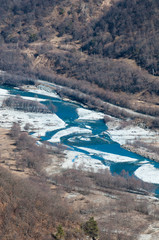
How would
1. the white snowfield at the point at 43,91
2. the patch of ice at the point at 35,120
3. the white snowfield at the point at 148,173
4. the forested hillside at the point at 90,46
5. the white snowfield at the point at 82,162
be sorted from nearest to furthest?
the white snowfield at the point at 148,173 → the white snowfield at the point at 82,162 → the patch of ice at the point at 35,120 → the forested hillside at the point at 90,46 → the white snowfield at the point at 43,91

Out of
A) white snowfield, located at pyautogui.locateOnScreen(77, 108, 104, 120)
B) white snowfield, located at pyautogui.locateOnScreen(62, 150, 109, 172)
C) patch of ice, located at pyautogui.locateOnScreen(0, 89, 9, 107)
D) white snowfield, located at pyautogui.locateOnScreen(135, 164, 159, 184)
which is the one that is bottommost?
white snowfield, located at pyautogui.locateOnScreen(135, 164, 159, 184)

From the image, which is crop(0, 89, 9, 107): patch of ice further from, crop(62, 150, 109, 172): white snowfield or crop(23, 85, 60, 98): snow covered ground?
crop(62, 150, 109, 172): white snowfield

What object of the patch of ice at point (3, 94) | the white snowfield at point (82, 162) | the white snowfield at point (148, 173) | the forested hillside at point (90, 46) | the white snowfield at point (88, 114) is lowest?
the white snowfield at point (148, 173)

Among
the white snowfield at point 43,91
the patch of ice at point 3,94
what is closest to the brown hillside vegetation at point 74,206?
the patch of ice at point 3,94

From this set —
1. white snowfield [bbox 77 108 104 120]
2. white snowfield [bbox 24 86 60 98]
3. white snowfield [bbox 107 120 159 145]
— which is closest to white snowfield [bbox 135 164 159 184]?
white snowfield [bbox 107 120 159 145]

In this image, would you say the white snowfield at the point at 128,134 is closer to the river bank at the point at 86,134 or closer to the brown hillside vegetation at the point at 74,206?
the river bank at the point at 86,134

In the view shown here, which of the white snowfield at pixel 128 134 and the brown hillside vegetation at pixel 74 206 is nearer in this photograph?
the brown hillside vegetation at pixel 74 206
